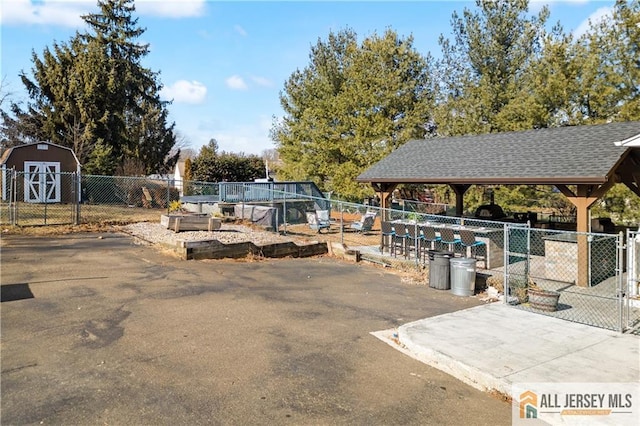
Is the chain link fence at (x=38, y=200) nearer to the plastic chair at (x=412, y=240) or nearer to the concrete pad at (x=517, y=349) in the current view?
the plastic chair at (x=412, y=240)

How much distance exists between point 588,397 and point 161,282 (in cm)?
792

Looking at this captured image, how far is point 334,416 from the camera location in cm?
429

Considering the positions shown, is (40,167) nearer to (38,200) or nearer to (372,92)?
(38,200)

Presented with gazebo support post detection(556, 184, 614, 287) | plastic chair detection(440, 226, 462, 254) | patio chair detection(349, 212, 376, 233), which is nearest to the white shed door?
patio chair detection(349, 212, 376, 233)

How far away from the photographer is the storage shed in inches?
883

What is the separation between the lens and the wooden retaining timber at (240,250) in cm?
1197

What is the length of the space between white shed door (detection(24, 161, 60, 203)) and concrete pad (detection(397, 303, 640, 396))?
2257 cm

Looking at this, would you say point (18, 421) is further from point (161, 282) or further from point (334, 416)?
point (161, 282)

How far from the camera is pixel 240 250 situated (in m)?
12.7

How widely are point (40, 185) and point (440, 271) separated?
73.1ft

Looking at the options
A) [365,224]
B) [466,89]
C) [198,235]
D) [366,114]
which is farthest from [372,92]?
[198,235]

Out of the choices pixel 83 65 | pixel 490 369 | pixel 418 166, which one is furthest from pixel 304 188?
pixel 490 369

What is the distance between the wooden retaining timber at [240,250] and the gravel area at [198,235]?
463 millimetres

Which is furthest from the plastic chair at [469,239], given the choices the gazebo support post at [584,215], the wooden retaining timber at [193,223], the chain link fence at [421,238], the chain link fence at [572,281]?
the wooden retaining timber at [193,223]
